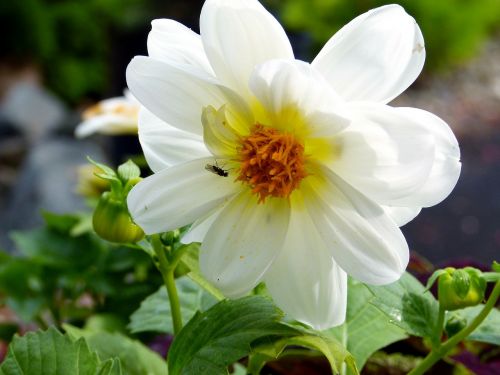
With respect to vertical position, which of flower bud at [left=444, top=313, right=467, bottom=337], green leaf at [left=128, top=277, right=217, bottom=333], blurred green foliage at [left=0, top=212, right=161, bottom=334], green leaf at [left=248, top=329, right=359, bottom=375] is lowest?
blurred green foliage at [left=0, top=212, right=161, bottom=334]

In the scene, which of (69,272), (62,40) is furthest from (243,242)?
(62,40)

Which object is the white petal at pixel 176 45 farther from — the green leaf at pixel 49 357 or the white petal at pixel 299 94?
the green leaf at pixel 49 357

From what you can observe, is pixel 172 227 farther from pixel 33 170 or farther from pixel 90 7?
pixel 90 7

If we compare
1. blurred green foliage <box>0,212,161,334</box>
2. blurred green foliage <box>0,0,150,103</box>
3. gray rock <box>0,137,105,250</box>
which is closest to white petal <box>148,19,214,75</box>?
blurred green foliage <box>0,212,161,334</box>

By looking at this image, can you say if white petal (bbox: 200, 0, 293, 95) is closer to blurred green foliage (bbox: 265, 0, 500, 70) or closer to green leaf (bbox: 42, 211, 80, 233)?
green leaf (bbox: 42, 211, 80, 233)

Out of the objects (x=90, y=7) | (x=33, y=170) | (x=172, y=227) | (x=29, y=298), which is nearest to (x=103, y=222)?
(x=172, y=227)
